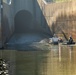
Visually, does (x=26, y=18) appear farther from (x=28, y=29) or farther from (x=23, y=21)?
(x=28, y=29)

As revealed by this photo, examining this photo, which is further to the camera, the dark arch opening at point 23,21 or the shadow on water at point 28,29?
the dark arch opening at point 23,21

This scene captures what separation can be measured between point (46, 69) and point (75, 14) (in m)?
32.0

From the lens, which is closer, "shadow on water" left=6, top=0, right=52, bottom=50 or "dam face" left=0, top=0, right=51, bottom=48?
"shadow on water" left=6, top=0, right=52, bottom=50

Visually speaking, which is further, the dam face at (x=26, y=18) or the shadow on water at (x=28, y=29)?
the dam face at (x=26, y=18)

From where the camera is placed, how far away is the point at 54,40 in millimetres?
51031

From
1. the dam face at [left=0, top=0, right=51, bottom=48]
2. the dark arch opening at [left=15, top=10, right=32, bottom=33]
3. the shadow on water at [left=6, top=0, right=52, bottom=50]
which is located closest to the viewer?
the shadow on water at [left=6, top=0, right=52, bottom=50]

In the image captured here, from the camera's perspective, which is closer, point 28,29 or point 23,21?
point 28,29

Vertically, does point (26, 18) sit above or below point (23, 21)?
above

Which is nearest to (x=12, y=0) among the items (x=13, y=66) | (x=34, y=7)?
(x=34, y=7)

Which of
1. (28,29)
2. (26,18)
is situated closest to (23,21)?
(26,18)

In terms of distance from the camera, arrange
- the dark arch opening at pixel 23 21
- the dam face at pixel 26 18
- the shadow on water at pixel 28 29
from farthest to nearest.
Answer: the dark arch opening at pixel 23 21, the dam face at pixel 26 18, the shadow on water at pixel 28 29

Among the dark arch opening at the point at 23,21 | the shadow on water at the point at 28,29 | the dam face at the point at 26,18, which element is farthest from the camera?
the dark arch opening at the point at 23,21

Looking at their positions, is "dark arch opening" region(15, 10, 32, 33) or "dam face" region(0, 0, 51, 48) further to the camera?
"dark arch opening" region(15, 10, 32, 33)

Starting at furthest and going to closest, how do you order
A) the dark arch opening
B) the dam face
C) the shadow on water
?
1. the dark arch opening
2. the dam face
3. the shadow on water
